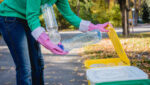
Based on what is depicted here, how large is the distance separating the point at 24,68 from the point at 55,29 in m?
0.65

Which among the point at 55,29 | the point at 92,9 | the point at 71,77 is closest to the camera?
the point at 55,29

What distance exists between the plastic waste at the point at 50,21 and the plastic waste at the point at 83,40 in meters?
0.14

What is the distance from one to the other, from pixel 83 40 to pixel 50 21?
449mm

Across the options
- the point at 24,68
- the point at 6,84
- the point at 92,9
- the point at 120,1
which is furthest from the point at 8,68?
the point at 92,9

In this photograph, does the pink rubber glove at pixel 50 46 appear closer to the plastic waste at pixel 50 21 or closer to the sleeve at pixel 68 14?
the plastic waste at pixel 50 21

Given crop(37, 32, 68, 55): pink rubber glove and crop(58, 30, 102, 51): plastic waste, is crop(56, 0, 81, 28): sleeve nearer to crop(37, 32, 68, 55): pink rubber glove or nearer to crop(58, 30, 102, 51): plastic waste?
crop(58, 30, 102, 51): plastic waste

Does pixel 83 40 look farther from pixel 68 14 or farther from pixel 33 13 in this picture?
pixel 33 13

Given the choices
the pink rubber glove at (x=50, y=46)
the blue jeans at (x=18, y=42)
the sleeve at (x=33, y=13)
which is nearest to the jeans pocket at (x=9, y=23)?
the blue jeans at (x=18, y=42)

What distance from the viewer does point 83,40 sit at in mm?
2514

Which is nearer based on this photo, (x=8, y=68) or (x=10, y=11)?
(x=10, y=11)

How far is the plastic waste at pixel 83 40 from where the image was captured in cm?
236

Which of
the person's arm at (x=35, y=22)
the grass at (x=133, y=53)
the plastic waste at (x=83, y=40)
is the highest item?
the person's arm at (x=35, y=22)

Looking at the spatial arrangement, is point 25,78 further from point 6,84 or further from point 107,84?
point 6,84

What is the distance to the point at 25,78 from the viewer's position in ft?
7.40
